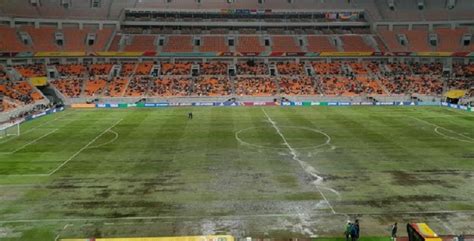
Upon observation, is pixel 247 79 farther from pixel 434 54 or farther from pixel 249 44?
pixel 434 54

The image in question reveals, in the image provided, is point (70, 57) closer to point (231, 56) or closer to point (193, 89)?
point (193, 89)

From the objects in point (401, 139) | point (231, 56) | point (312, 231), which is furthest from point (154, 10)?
point (312, 231)

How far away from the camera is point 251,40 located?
9906 centimetres

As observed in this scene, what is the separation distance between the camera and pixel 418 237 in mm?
18969

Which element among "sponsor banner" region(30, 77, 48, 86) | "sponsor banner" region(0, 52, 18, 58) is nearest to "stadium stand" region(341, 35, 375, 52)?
"sponsor banner" region(30, 77, 48, 86)

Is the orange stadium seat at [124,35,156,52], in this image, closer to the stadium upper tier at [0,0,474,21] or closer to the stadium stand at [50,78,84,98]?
the stadium upper tier at [0,0,474,21]

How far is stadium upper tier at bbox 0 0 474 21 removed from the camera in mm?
98250

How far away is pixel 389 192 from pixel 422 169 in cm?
685

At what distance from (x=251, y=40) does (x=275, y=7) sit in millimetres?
10960

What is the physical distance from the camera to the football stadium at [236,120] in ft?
80.9

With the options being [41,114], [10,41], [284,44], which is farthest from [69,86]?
[284,44]

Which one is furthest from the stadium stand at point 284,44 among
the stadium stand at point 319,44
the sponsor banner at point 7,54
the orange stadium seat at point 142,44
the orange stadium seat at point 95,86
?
the sponsor banner at point 7,54

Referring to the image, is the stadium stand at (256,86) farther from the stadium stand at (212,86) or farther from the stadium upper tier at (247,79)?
the stadium stand at (212,86)

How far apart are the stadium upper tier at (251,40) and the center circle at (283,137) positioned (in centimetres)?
4678
